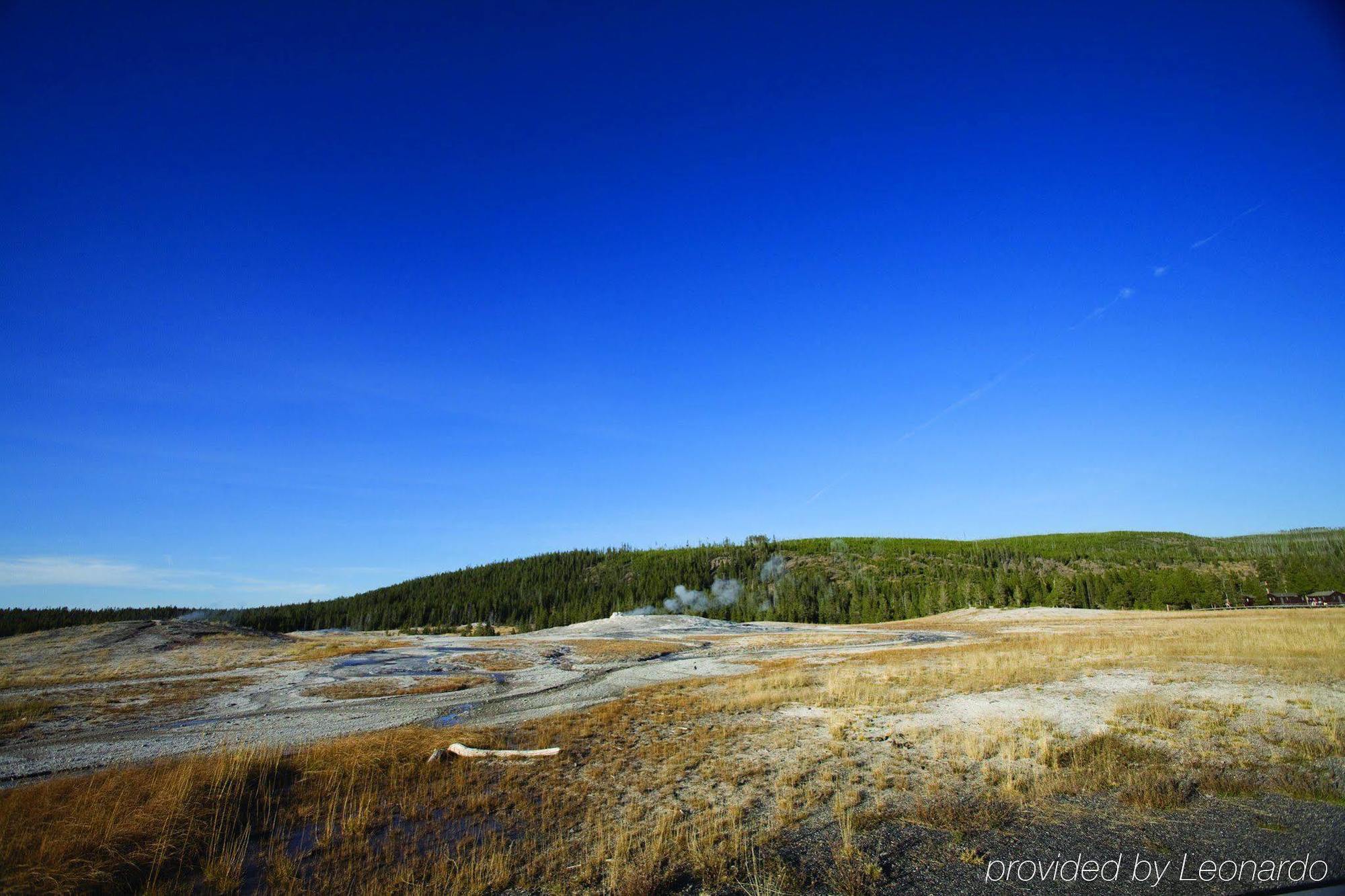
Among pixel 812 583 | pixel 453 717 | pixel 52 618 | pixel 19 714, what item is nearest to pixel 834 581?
pixel 812 583

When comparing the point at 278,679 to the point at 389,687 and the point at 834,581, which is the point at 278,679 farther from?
the point at 834,581

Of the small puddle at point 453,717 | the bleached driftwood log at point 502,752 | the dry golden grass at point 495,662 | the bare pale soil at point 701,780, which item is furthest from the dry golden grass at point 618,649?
the bleached driftwood log at point 502,752

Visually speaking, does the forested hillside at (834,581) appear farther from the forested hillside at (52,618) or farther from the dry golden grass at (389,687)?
the dry golden grass at (389,687)

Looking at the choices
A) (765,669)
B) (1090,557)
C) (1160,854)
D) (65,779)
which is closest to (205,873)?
(65,779)

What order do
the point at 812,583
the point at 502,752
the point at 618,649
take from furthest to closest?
the point at 812,583
the point at 618,649
the point at 502,752

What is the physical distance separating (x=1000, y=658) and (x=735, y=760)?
71.2 ft

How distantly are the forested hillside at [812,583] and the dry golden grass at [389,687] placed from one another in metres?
82.3

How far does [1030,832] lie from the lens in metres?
8.84

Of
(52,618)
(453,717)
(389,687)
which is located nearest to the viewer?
(453,717)

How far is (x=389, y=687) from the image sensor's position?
28.9 m

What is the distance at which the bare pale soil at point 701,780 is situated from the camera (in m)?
8.18

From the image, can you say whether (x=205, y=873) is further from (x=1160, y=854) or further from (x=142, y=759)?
(x=1160, y=854)

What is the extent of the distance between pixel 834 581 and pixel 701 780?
127m

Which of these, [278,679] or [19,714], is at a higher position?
[19,714]
